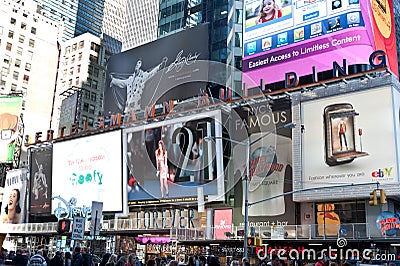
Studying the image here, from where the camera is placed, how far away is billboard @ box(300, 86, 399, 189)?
107 feet

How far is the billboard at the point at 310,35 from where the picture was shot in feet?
135

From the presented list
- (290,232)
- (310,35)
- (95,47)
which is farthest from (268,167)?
(95,47)

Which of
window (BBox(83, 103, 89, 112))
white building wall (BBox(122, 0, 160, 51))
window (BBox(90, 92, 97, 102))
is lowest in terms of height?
window (BBox(83, 103, 89, 112))

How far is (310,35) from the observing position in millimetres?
43406

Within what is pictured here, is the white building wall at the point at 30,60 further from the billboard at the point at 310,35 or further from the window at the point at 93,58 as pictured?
the billboard at the point at 310,35

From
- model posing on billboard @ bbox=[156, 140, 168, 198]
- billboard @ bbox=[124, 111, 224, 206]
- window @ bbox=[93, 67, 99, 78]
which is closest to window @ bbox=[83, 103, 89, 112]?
window @ bbox=[93, 67, 99, 78]

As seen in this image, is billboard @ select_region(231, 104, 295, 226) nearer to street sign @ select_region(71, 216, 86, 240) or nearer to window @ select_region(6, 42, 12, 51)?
street sign @ select_region(71, 216, 86, 240)

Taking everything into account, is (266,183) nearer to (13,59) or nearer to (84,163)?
(84,163)

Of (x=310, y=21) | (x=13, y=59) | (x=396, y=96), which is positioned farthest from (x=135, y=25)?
(x=396, y=96)

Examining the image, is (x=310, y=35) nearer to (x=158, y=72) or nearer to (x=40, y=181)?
(x=158, y=72)

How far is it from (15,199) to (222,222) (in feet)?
105

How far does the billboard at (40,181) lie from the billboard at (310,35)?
26.5 metres

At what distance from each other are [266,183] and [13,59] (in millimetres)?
64958

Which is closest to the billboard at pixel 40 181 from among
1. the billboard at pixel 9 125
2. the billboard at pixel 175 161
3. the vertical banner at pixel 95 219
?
the billboard at pixel 9 125
